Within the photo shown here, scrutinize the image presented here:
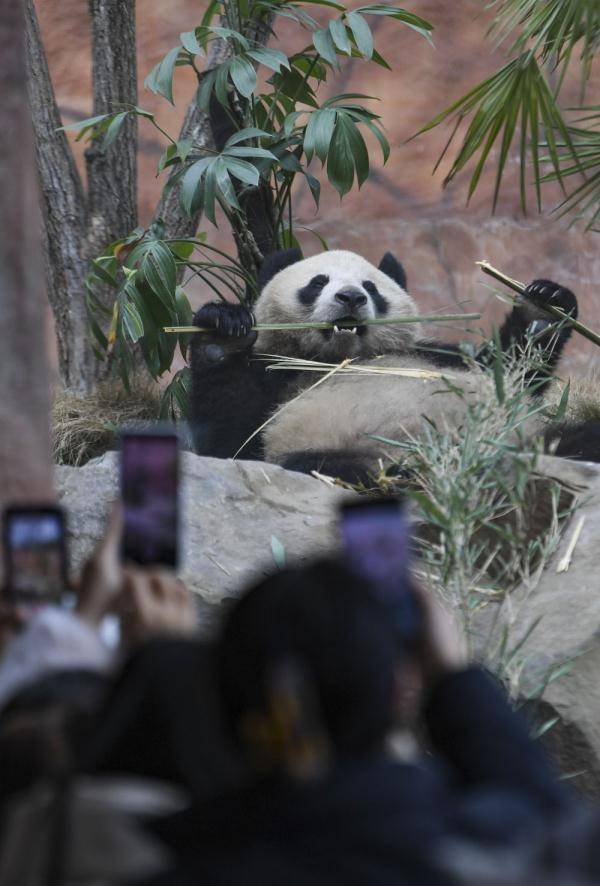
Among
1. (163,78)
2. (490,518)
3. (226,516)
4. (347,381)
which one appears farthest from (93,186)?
(490,518)

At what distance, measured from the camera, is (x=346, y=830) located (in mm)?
677

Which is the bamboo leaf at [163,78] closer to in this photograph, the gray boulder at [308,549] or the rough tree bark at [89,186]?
the rough tree bark at [89,186]

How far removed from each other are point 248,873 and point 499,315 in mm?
6782

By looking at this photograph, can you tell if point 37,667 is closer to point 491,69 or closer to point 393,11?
point 393,11

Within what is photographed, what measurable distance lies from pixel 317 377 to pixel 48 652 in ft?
9.26

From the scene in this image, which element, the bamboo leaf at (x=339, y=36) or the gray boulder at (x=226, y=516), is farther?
the bamboo leaf at (x=339, y=36)

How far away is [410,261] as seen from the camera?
740 cm

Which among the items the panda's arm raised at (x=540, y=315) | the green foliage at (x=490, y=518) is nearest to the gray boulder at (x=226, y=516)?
the green foliage at (x=490, y=518)

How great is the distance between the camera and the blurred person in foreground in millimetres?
676

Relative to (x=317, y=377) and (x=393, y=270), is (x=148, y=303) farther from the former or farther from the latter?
(x=393, y=270)

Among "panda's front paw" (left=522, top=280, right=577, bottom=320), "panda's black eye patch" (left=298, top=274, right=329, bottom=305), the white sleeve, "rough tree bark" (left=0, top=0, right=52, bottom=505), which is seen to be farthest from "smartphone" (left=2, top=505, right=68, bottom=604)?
"panda's black eye patch" (left=298, top=274, right=329, bottom=305)

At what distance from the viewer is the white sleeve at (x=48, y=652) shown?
0.89m

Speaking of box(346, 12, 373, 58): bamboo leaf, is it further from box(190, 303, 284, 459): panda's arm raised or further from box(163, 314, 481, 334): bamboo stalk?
box(190, 303, 284, 459): panda's arm raised

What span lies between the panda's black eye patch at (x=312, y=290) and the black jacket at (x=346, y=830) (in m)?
3.25
